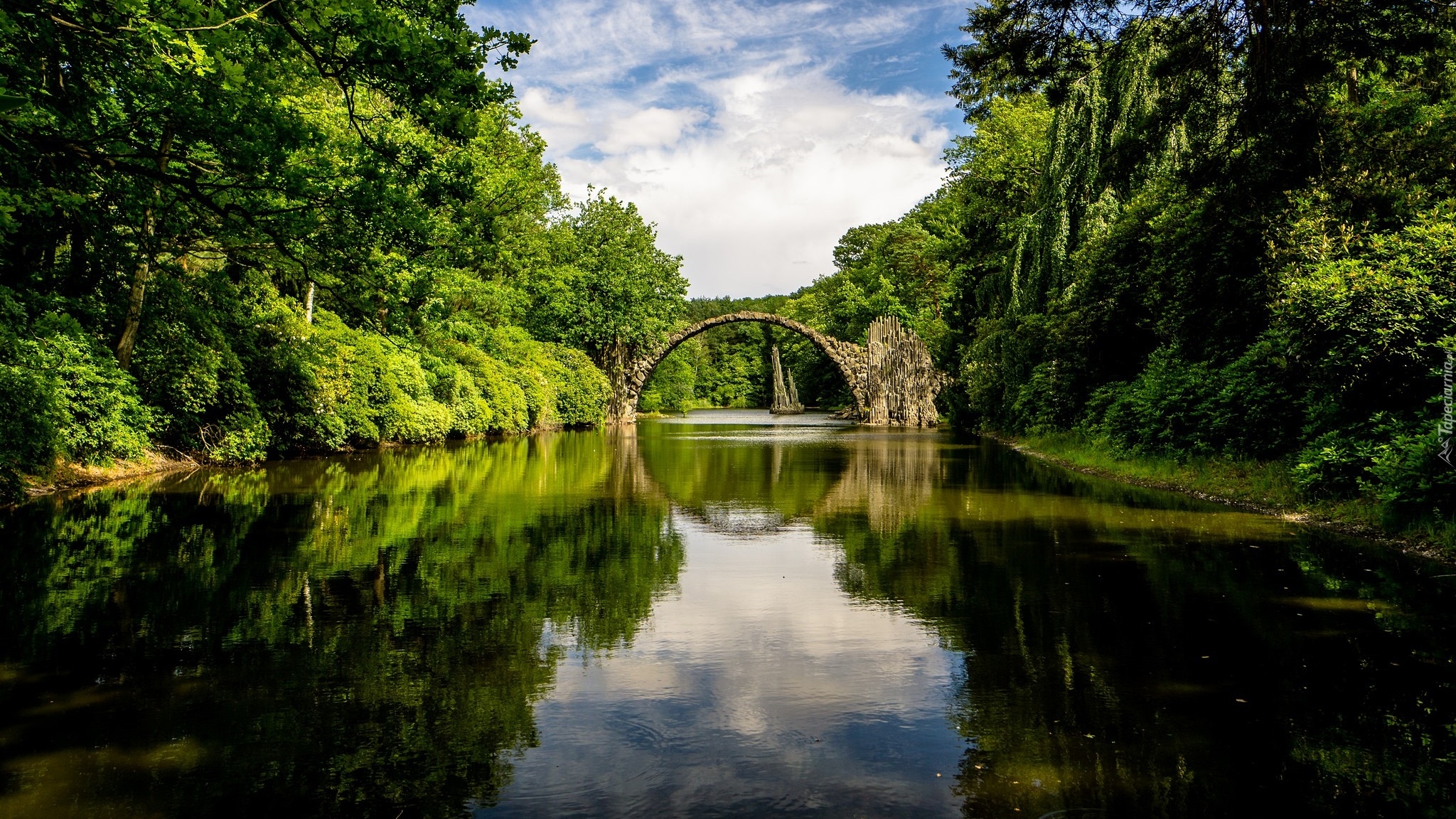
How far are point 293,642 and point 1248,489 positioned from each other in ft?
41.8

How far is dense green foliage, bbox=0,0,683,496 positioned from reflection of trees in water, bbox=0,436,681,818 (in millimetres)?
2996

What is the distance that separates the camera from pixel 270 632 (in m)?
5.69

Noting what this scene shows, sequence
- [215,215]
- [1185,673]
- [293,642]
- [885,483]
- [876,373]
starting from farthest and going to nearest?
1. [876,373]
2. [885,483]
3. [215,215]
4. [293,642]
5. [1185,673]

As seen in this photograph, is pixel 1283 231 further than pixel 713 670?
Yes

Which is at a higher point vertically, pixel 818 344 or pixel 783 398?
pixel 818 344

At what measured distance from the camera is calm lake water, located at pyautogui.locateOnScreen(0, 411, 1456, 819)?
3.52 m

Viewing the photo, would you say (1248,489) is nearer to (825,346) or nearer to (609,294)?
(609,294)

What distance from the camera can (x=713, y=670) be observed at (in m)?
5.16

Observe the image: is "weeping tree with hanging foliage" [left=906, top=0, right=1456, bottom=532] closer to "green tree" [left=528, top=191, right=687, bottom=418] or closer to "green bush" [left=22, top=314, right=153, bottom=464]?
"green bush" [left=22, top=314, right=153, bottom=464]

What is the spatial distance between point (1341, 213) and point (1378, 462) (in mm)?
5236

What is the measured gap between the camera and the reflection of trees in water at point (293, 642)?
→ 3559mm

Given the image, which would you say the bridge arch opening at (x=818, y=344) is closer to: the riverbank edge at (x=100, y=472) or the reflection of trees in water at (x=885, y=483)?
the reflection of trees in water at (x=885, y=483)

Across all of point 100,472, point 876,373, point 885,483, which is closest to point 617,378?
point 876,373

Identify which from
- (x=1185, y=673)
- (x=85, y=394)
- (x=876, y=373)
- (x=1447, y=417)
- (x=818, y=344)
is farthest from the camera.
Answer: (x=818, y=344)
